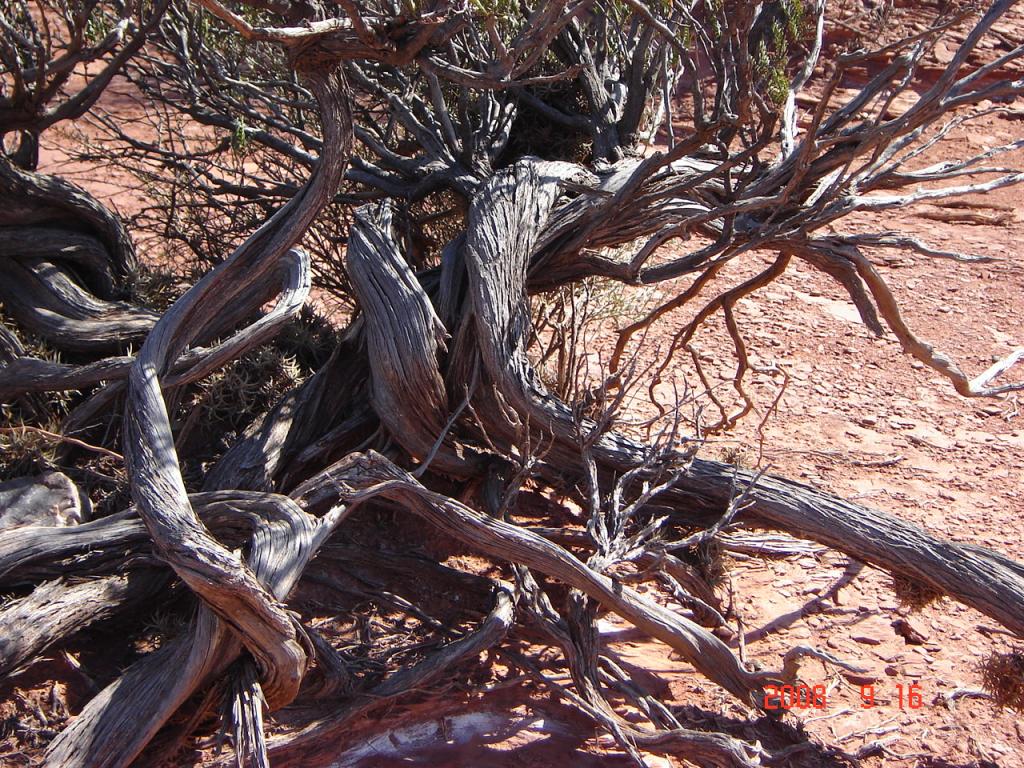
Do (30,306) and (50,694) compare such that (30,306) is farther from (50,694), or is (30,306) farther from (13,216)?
(50,694)

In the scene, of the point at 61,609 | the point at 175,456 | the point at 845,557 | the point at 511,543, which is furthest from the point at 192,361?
the point at 845,557

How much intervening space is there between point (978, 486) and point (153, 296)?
12.8ft

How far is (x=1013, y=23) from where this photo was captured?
10891mm

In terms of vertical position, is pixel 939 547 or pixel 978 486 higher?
pixel 978 486

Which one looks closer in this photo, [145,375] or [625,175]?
[145,375]

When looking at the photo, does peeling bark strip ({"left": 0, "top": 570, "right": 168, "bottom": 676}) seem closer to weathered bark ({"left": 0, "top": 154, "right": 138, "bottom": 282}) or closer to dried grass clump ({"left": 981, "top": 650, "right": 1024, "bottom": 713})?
weathered bark ({"left": 0, "top": 154, "right": 138, "bottom": 282})

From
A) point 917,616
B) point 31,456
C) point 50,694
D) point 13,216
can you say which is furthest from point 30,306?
point 917,616

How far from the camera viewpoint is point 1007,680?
10.2ft

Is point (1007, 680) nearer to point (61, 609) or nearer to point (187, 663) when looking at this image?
point (187, 663)

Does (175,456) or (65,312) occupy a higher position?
(65,312)

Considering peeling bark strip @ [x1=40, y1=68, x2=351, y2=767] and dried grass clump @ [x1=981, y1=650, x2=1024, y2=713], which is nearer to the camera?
peeling bark strip @ [x1=40, y1=68, x2=351, y2=767]

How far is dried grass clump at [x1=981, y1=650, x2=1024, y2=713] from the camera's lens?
309 cm

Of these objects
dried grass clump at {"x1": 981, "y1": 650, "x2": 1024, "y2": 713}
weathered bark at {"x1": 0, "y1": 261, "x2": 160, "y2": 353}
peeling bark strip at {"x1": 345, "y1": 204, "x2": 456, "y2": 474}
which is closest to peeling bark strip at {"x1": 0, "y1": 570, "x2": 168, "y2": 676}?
peeling bark strip at {"x1": 345, "y1": 204, "x2": 456, "y2": 474}

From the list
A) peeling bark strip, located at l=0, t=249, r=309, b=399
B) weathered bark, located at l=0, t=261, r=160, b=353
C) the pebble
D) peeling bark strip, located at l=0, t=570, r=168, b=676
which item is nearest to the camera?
peeling bark strip, located at l=0, t=570, r=168, b=676
